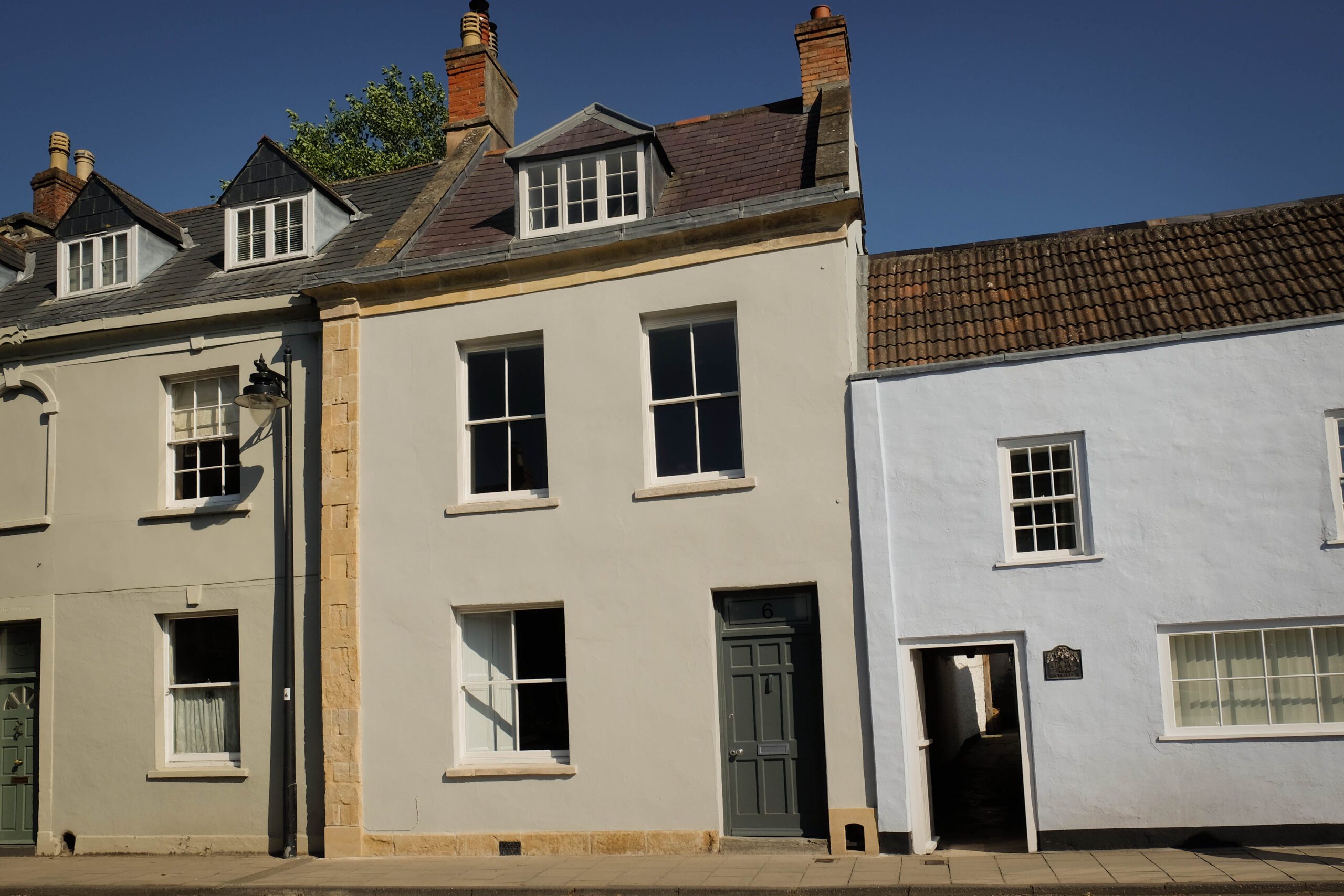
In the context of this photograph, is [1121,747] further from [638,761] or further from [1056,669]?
[638,761]

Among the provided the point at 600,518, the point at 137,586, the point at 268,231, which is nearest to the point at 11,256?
the point at 268,231

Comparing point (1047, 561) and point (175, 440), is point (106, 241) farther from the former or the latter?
point (1047, 561)

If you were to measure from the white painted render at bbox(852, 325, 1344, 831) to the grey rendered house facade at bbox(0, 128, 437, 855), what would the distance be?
6932mm

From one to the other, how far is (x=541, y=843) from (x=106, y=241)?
36.3 feet

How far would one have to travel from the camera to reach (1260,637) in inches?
403

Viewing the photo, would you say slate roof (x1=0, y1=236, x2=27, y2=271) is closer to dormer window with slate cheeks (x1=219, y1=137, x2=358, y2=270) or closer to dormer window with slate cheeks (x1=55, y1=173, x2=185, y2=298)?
dormer window with slate cheeks (x1=55, y1=173, x2=185, y2=298)

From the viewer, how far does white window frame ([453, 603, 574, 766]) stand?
12.0 metres

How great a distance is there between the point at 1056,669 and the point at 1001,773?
849cm

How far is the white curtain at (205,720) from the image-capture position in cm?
1330

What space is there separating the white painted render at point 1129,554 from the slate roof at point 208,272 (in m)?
8.09

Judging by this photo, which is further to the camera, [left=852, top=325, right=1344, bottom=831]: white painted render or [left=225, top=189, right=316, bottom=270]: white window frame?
[left=225, top=189, right=316, bottom=270]: white window frame

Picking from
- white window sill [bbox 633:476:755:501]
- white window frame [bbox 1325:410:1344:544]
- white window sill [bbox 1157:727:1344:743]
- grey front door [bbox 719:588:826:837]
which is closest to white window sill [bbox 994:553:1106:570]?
white window sill [bbox 1157:727:1344:743]

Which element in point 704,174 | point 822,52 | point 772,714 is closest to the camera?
point 772,714

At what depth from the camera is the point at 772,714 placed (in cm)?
1130
